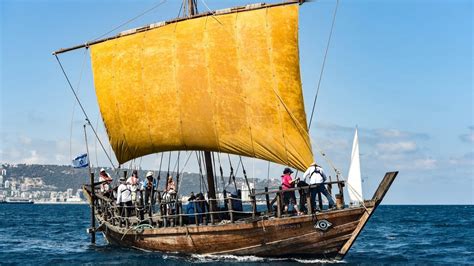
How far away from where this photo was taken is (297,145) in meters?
24.2

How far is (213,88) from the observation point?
26.0m

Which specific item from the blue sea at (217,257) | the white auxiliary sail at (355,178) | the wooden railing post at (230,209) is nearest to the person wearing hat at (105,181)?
the blue sea at (217,257)

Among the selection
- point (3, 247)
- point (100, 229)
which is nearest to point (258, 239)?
point (100, 229)

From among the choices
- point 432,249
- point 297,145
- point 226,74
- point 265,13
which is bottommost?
point 432,249

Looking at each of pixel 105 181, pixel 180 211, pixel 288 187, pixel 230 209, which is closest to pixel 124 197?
pixel 105 181

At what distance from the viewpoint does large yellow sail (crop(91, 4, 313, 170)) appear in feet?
81.2

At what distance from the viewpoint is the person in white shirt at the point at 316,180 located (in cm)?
2245

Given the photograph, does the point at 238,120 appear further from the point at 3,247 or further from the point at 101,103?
the point at 3,247

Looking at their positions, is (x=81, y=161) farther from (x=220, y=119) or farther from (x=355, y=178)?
(x=355, y=178)

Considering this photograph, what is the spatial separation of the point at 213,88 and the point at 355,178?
617 cm

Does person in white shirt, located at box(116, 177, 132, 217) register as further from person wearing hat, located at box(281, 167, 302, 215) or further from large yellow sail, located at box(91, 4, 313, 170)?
person wearing hat, located at box(281, 167, 302, 215)

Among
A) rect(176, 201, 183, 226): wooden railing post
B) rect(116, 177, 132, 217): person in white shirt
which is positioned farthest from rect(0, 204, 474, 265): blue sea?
rect(116, 177, 132, 217): person in white shirt

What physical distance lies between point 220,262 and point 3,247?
13186 millimetres

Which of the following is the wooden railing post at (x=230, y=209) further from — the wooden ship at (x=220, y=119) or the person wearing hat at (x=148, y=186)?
the person wearing hat at (x=148, y=186)
